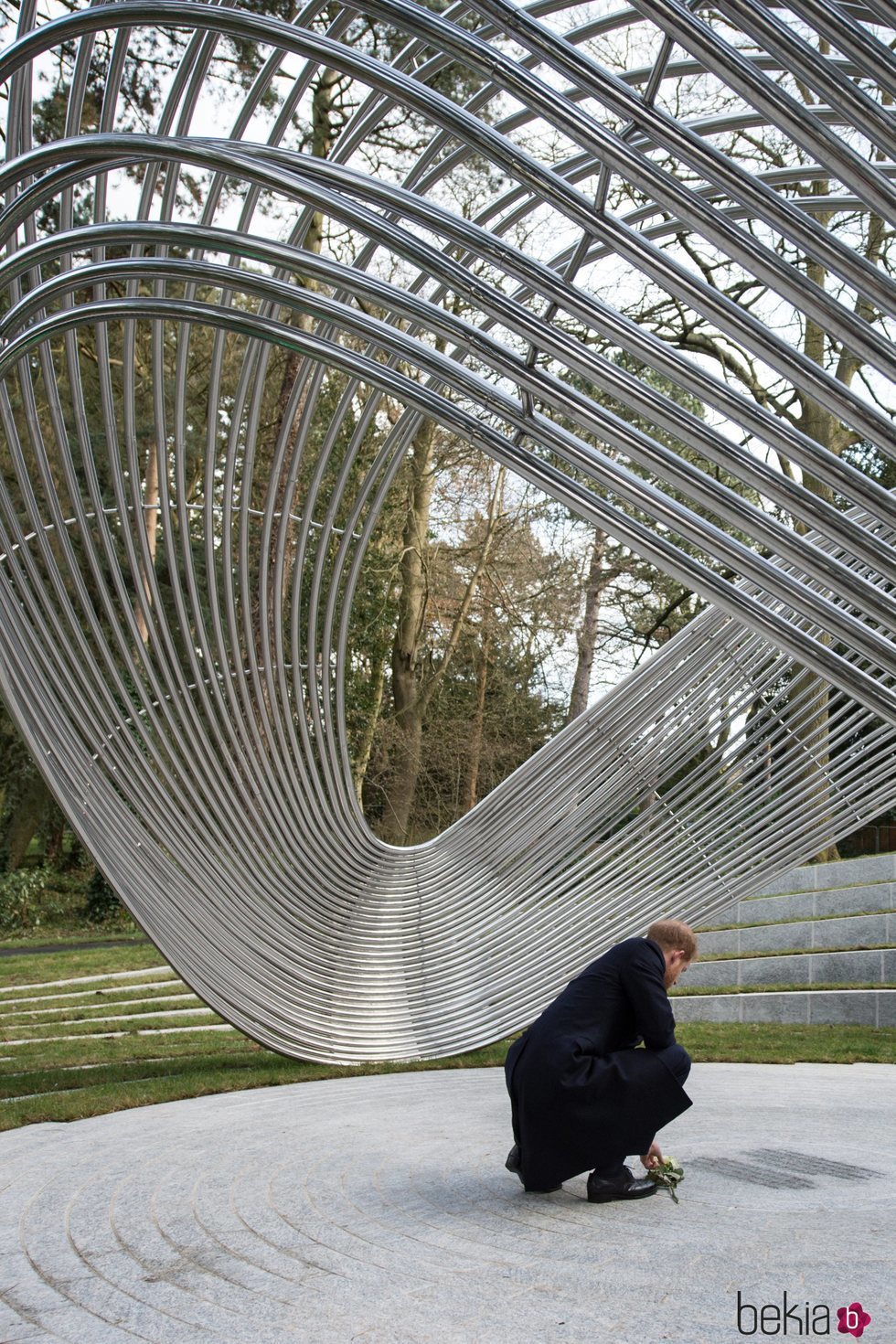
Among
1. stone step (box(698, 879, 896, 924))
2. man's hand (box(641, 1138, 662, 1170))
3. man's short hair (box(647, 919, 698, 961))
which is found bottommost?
man's hand (box(641, 1138, 662, 1170))

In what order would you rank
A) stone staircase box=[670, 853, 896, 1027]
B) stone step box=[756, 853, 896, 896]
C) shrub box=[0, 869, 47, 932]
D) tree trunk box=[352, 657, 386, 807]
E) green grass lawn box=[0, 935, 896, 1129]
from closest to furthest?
green grass lawn box=[0, 935, 896, 1129] < stone staircase box=[670, 853, 896, 1027] < stone step box=[756, 853, 896, 896] < shrub box=[0, 869, 47, 932] < tree trunk box=[352, 657, 386, 807]

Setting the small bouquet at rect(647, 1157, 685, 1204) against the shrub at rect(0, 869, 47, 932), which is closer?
the small bouquet at rect(647, 1157, 685, 1204)

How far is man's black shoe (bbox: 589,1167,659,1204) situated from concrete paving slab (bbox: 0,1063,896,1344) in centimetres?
6

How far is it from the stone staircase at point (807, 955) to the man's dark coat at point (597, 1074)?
675 cm

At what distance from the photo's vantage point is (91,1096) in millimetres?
6734

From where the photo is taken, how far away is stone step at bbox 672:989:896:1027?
10508 millimetres

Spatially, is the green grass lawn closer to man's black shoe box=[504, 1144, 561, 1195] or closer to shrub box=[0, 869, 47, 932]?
man's black shoe box=[504, 1144, 561, 1195]

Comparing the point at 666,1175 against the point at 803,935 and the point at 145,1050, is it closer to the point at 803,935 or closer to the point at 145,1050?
the point at 145,1050

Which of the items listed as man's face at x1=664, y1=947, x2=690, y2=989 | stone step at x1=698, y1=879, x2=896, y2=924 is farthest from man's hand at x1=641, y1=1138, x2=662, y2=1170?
stone step at x1=698, y1=879, x2=896, y2=924

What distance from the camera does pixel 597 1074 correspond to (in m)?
4.36

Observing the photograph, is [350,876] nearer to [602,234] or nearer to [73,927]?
[602,234]

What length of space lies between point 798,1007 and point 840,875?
225cm

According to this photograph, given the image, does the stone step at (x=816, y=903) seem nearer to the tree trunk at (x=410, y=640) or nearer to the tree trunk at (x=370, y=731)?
the tree trunk at (x=370, y=731)

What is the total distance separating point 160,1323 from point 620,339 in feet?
10.5
